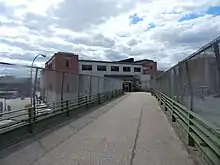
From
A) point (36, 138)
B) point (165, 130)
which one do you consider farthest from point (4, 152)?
point (165, 130)

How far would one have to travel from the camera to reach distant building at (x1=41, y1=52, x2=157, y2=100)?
15.0 meters

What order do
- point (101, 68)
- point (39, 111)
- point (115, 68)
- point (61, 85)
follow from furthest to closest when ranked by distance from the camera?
point (115, 68) → point (101, 68) → point (61, 85) → point (39, 111)

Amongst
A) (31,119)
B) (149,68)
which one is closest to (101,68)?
(149,68)

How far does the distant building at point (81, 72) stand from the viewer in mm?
14955

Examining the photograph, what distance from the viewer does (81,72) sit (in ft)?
305

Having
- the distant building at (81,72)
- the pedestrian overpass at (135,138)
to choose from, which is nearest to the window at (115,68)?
the distant building at (81,72)

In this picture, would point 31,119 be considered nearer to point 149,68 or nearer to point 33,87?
point 33,87

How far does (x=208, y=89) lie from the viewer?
6438mm

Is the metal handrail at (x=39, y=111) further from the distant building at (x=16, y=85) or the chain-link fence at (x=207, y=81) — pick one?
the chain-link fence at (x=207, y=81)

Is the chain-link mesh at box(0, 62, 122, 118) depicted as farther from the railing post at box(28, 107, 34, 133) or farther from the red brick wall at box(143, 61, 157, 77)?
the red brick wall at box(143, 61, 157, 77)

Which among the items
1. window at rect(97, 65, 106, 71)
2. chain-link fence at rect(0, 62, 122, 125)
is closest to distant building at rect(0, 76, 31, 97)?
chain-link fence at rect(0, 62, 122, 125)

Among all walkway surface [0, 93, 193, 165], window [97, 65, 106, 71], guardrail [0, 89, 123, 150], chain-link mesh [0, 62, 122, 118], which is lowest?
walkway surface [0, 93, 193, 165]

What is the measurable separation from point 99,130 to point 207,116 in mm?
5905

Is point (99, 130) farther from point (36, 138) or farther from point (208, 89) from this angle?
point (208, 89)
